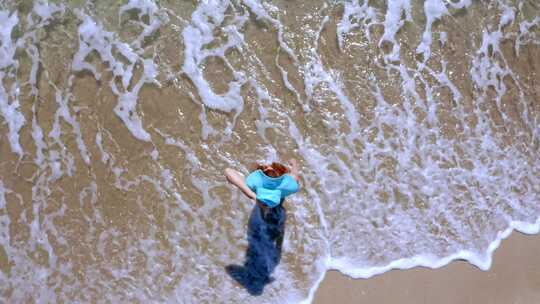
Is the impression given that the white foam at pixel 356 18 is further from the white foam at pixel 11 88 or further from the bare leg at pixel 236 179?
the white foam at pixel 11 88

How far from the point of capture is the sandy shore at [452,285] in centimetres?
461

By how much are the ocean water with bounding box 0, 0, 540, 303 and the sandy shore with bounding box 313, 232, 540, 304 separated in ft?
0.39

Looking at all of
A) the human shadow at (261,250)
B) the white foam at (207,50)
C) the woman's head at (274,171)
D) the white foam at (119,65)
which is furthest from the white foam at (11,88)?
the woman's head at (274,171)

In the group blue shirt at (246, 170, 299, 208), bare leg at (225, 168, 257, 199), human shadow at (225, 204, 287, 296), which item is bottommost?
human shadow at (225, 204, 287, 296)

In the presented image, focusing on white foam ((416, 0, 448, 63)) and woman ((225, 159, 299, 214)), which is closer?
woman ((225, 159, 299, 214))

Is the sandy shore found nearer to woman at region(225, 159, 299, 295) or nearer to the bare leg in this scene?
woman at region(225, 159, 299, 295)

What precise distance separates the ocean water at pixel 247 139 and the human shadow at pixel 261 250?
0.02 m

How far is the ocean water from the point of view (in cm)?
486

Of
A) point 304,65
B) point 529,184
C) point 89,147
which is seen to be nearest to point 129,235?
point 89,147

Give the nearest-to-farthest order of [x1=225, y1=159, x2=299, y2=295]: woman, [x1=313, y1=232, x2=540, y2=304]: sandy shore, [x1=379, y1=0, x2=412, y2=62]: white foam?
[x1=313, y1=232, x2=540, y2=304]: sandy shore → [x1=225, y1=159, x2=299, y2=295]: woman → [x1=379, y1=0, x2=412, y2=62]: white foam

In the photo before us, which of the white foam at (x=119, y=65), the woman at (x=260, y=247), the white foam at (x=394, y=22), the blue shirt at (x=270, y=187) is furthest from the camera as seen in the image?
the white foam at (x=394, y=22)

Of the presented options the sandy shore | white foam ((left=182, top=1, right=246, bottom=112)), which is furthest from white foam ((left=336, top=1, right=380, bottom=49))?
the sandy shore

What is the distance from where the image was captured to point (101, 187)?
5.01 m

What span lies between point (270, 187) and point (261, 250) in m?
1.14
